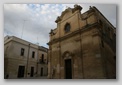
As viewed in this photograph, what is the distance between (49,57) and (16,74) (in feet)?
2.86

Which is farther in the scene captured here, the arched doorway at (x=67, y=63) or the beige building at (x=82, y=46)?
the arched doorway at (x=67, y=63)

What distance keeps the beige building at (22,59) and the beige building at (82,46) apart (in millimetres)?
259

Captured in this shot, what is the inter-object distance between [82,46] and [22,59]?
4.71 ft

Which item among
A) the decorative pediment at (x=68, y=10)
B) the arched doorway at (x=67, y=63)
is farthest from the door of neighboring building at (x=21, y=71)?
the decorative pediment at (x=68, y=10)

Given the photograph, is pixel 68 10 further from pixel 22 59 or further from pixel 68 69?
pixel 22 59

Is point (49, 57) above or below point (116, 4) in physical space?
below

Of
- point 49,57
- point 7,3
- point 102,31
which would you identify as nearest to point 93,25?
point 102,31

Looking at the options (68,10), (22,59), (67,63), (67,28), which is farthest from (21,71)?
(68,10)

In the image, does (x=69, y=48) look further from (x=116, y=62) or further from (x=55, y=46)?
(x=116, y=62)

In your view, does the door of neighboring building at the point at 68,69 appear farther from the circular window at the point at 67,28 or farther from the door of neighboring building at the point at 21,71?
the door of neighboring building at the point at 21,71

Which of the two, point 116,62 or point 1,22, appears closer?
point 116,62

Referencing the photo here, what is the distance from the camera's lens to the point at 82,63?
12.5ft

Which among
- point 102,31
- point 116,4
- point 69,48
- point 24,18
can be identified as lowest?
point 69,48

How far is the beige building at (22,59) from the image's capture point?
3.78 metres
